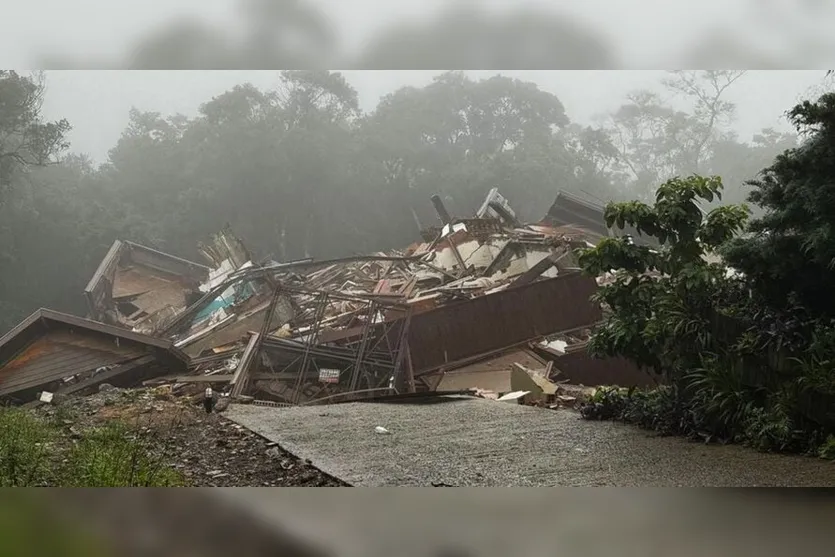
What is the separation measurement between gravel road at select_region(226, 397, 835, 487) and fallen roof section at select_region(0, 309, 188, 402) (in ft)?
2.15

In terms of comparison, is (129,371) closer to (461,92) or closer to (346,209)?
(346,209)

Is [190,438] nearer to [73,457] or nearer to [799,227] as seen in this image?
[73,457]

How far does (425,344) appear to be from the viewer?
18.2ft

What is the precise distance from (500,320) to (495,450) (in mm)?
1170

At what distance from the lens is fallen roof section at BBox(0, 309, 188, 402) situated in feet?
17.0

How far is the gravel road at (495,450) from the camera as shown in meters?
4.22

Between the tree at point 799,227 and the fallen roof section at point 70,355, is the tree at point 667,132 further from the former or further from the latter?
the fallen roof section at point 70,355

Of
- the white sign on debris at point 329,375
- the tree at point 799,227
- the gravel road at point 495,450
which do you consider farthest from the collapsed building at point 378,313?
the tree at point 799,227

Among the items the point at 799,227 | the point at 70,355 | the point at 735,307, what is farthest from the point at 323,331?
the point at 799,227
